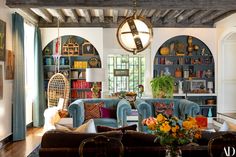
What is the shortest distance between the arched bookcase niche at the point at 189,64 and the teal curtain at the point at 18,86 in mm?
4336

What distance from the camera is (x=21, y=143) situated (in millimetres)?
6980

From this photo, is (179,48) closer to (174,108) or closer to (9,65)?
(174,108)

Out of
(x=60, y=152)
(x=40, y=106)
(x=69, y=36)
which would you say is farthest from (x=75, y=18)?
(x=60, y=152)

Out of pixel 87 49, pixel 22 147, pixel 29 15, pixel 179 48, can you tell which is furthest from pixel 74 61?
pixel 22 147

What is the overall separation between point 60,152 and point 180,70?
7658mm

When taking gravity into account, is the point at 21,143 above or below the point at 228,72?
below

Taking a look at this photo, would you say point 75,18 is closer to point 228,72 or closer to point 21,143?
point 21,143

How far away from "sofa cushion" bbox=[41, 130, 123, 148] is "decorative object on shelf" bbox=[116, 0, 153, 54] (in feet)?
4.15

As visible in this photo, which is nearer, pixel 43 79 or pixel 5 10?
pixel 5 10

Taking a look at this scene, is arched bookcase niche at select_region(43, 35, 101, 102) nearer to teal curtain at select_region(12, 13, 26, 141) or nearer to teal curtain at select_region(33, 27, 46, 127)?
teal curtain at select_region(33, 27, 46, 127)

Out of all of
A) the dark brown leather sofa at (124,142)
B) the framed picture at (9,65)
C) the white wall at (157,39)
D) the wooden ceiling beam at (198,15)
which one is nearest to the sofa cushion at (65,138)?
the dark brown leather sofa at (124,142)

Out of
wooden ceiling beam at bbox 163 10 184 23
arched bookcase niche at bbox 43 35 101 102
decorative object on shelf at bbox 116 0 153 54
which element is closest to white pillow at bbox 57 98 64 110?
arched bookcase niche at bbox 43 35 101 102

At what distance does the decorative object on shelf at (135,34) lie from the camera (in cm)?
393

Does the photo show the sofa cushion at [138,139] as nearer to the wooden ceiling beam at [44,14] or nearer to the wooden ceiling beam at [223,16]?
the wooden ceiling beam at [44,14]
